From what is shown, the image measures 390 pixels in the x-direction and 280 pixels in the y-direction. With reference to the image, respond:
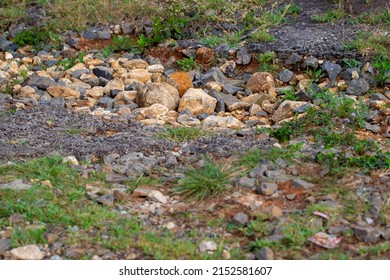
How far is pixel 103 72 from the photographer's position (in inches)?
273

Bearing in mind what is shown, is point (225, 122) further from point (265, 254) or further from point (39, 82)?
point (265, 254)

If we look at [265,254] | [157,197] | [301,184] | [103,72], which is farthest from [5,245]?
[103,72]

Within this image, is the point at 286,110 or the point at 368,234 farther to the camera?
the point at 286,110

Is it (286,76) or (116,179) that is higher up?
(116,179)

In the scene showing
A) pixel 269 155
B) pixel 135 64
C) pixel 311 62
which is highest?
pixel 269 155

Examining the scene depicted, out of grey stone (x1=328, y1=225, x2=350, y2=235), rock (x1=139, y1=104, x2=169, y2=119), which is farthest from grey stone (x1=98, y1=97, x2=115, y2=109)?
grey stone (x1=328, y1=225, x2=350, y2=235)

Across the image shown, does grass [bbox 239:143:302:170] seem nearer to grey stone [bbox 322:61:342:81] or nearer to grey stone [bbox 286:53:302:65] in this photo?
grey stone [bbox 322:61:342:81]

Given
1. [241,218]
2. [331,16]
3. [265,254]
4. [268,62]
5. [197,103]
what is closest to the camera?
[265,254]

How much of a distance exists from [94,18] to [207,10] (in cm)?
128

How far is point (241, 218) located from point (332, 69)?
2.82m

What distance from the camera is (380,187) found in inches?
167

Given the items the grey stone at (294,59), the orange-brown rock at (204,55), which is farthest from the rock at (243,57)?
the grey stone at (294,59)

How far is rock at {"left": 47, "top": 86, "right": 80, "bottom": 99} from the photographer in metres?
6.41

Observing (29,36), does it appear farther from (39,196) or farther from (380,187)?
(380,187)
